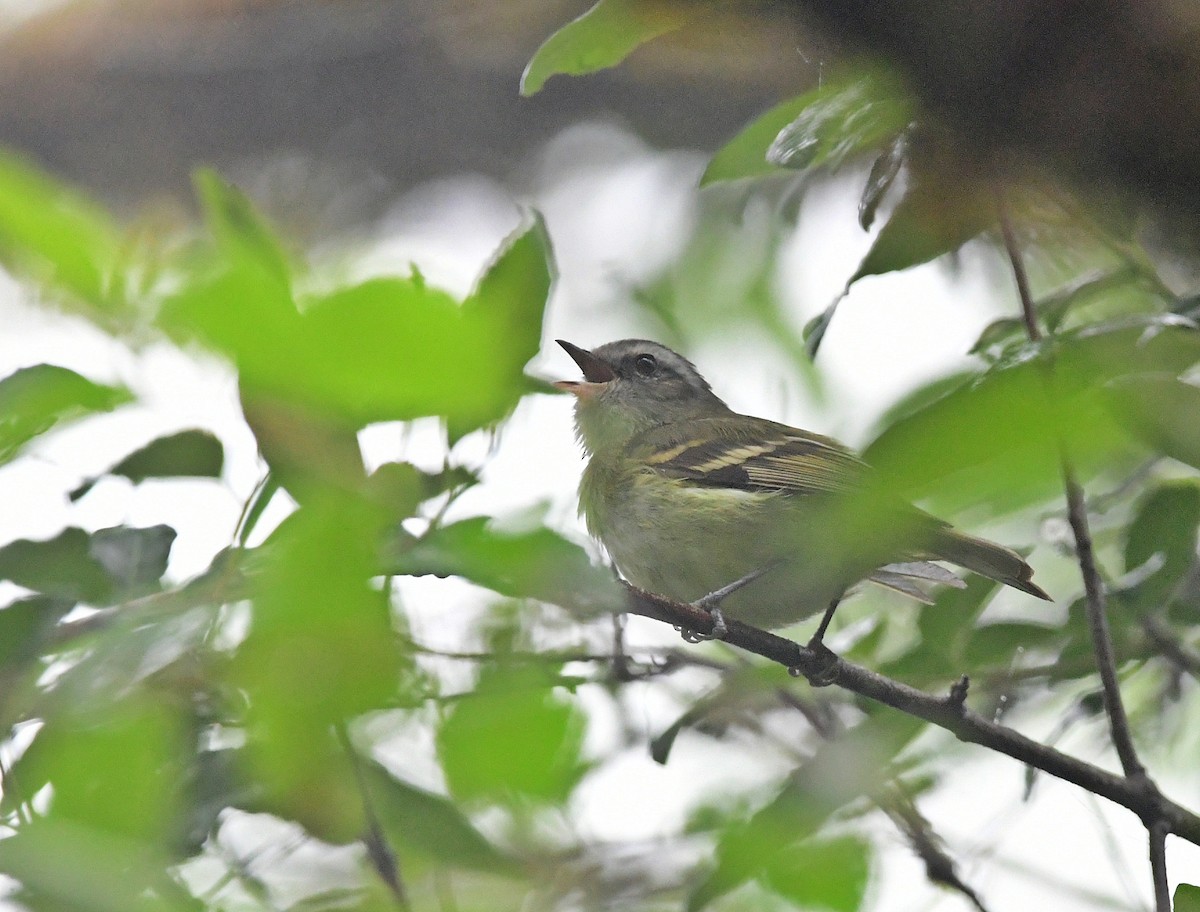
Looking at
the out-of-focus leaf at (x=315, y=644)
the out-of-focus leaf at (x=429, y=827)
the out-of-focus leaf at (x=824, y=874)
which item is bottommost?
the out-of-focus leaf at (x=824, y=874)

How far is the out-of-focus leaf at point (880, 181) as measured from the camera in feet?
6.64

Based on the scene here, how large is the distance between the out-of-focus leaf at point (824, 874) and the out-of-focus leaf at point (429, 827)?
47 centimetres

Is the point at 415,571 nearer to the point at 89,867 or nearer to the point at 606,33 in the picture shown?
the point at 89,867

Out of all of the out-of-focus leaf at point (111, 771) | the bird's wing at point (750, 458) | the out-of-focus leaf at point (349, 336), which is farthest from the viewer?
the bird's wing at point (750, 458)

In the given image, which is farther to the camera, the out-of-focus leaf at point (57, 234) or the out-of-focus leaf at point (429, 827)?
the out-of-focus leaf at point (429, 827)

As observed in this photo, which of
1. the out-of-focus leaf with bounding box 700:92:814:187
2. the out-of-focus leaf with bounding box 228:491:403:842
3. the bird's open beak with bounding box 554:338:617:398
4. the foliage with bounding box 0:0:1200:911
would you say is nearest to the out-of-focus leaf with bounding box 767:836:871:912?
the foliage with bounding box 0:0:1200:911

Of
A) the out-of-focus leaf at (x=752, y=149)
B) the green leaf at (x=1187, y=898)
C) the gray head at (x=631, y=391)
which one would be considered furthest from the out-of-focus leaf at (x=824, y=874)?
the gray head at (x=631, y=391)

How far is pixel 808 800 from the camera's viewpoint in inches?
74.9

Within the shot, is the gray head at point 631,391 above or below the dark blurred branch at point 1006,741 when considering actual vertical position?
above

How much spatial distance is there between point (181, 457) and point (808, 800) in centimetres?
104

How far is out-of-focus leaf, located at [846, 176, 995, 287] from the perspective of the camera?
6.18ft

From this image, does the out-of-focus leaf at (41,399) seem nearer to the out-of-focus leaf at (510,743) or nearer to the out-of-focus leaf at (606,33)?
the out-of-focus leaf at (510,743)

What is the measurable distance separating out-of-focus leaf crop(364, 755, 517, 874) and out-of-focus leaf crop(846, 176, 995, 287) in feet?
3.37

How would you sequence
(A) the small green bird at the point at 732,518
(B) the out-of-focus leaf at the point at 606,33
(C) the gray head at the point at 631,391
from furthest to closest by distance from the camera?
(C) the gray head at the point at 631,391 → (A) the small green bird at the point at 732,518 → (B) the out-of-focus leaf at the point at 606,33
